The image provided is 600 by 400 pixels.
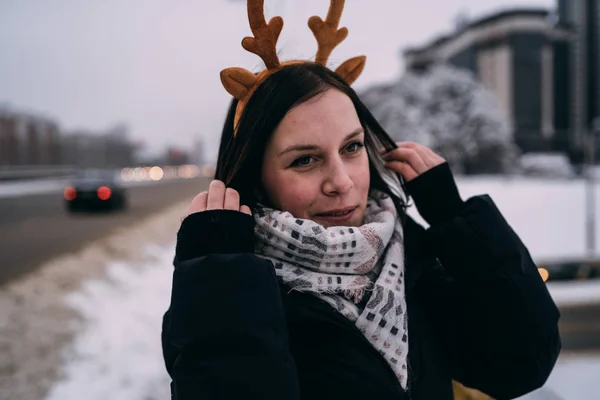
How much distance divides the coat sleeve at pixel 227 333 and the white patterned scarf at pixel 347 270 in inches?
4.9

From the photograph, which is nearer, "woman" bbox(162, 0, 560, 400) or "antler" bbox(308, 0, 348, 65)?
"woman" bbox(162, 0, 560, 400)

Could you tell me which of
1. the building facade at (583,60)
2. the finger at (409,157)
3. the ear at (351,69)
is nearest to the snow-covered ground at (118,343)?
the finger at (409,157)

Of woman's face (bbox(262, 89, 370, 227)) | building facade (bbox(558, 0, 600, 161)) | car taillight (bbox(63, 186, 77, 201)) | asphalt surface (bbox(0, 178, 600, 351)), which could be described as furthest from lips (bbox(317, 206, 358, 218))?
building facade (bbox(558, 0, 600, 161))

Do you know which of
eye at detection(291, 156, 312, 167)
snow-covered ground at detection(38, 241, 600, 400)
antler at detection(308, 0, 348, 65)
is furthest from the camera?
snow-covered ground at detection(38, 241, 600, 400)

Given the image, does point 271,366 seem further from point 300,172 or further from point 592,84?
point 592,84

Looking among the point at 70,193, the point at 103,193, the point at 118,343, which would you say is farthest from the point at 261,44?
the point at 70,193

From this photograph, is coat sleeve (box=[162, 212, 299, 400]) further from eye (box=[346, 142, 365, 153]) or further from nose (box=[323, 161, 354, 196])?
eye (box=[346, 142, 365, 153])

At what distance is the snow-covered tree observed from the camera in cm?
3259

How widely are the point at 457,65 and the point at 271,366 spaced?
51800 mm

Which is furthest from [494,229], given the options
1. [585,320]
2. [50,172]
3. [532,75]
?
[50,172]

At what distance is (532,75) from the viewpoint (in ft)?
143

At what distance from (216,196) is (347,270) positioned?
1.24 ft

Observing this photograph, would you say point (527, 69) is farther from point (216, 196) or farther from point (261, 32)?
point (216, 196)

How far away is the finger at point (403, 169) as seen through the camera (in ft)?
4.82
